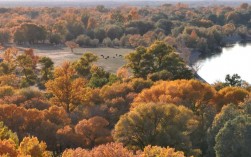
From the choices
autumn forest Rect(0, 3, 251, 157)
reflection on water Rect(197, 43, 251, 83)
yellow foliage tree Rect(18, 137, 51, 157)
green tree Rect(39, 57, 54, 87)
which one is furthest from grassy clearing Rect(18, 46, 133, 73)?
yellow foliage tree Rect(18, 137, 51, 157)

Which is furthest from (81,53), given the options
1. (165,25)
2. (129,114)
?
(129,114)

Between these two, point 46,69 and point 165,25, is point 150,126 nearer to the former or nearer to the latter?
point 46,69

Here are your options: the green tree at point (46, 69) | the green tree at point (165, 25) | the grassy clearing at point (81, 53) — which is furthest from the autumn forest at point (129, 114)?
the green tree at point (165, 25)

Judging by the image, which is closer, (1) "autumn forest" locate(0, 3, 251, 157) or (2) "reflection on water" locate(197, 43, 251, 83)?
(1) "autumn forest" locate(0, 3, 251, 157)

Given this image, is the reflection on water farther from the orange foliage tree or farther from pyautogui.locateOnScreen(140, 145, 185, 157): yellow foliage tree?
pyautogui.locateOnScreen(140, 145, 185, 157): yellow foliage tree

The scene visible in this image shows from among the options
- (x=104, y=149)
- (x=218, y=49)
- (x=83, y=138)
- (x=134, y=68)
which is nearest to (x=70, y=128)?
(x=83, y=138)

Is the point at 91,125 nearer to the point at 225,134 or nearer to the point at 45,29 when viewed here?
the point at 225,134

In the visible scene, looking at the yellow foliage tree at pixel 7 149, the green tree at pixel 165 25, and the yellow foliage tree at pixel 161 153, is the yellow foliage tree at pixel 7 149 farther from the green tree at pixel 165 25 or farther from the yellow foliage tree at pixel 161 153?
the green tree at pixel 165 25
